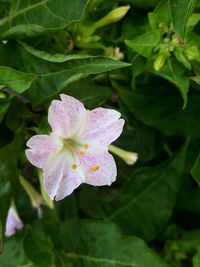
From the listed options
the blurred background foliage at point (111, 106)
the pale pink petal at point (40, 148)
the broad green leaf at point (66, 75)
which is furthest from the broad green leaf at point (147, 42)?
the pale pink petal at point (40, 148)

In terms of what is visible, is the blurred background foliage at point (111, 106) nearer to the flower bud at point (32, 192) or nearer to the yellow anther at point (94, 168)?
the flower bud at point (32, 192)

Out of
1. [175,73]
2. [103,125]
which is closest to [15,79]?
[103,125]

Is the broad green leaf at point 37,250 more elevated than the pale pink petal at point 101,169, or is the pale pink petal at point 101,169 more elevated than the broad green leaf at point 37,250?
the pale pink petal at point 101,169

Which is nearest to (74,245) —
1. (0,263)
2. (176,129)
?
(0,263)

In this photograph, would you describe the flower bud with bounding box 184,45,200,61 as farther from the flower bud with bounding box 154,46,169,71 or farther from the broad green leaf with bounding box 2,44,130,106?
the broad green leaf with bounding box 2,44,130,106

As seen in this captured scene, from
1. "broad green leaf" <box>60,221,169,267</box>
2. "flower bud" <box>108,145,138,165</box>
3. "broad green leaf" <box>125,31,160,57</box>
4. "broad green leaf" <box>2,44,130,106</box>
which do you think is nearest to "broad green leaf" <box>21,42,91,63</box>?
"broad green leaf" <box>2,44,130,106</box>

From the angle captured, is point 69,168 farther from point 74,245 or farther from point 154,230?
point 154,230

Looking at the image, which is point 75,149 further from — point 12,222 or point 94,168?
point 12,222
